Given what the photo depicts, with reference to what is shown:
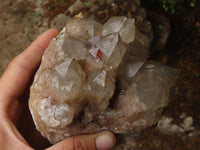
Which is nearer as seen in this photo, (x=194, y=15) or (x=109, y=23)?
(x=109, y=23)

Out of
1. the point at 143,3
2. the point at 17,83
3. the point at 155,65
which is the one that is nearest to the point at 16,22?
the point at 17,83

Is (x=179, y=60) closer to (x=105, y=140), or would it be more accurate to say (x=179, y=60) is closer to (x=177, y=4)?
(x=177, y=4)

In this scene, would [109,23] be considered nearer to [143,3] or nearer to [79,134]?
[79,134]

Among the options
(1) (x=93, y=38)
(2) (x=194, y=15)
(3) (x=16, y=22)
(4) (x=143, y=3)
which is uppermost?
(1) (x=93, y=38)

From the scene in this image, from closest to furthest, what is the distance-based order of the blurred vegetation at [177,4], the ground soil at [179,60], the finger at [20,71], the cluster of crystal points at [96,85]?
the cluster of crystal points at [96,85], the finger at [20,71], the ground soil at [179,60], the blurred vegetation at [177,4]

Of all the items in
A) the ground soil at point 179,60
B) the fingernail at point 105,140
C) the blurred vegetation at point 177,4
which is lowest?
the ground soil at point 179,60

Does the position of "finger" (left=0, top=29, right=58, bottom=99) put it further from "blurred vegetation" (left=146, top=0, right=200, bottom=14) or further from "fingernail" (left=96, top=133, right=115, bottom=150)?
"blurred vegetation" (left=146, top=0, right=200, bottom=14)

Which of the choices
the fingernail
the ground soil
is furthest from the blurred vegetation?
the fingernail

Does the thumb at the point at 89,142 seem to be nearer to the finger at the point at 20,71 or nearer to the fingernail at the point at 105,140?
the fingernail at the point at 105,140

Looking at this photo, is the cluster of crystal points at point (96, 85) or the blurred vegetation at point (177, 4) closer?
the cluster of crystal points at point (96, 85)

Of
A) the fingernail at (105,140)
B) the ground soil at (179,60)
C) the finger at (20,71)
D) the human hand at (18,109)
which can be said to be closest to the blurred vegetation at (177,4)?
the ground soil at (179,60)
